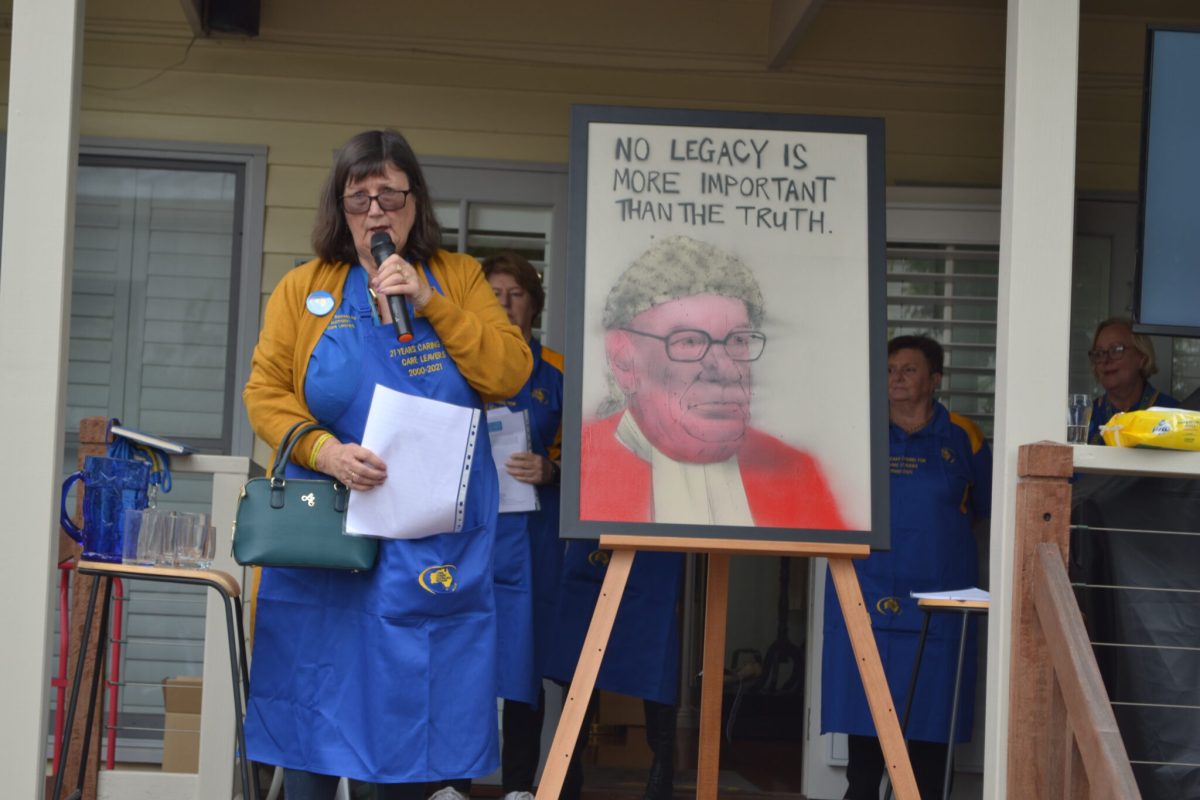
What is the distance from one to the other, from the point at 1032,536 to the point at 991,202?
2467 mm

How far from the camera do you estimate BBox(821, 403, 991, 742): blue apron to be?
14.9ft

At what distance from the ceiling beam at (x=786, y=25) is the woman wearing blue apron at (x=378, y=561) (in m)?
2.17

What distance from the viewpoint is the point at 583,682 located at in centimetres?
314

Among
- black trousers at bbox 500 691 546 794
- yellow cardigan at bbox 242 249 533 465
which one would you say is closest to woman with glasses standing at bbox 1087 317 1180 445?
black trousers at bbox 500 691 546 794

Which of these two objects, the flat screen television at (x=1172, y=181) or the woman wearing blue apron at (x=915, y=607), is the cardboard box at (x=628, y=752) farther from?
the flat screen television at (x=1172, y=181)

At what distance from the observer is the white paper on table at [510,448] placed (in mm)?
4066

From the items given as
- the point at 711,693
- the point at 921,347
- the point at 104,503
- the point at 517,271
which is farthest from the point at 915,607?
the point at 104,503

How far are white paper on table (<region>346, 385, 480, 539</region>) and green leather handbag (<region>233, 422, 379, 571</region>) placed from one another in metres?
0.04

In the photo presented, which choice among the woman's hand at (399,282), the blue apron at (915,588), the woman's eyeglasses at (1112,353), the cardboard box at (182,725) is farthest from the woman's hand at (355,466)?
the woman's eyeglasses at (1112,353)

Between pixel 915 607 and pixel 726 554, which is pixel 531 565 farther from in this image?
pixel 915 607

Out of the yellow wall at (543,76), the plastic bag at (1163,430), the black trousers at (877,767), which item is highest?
the yellow wall at (543,76)

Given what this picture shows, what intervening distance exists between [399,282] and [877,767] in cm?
252

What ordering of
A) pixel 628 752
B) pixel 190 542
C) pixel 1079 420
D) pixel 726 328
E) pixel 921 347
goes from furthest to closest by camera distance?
pixel 628 752, pixel 921 347, pixel 190 542, pixel 726 328, pixel 1079 420

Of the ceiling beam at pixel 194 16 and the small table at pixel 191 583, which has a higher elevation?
the ceiling beam at pixel 194 16
